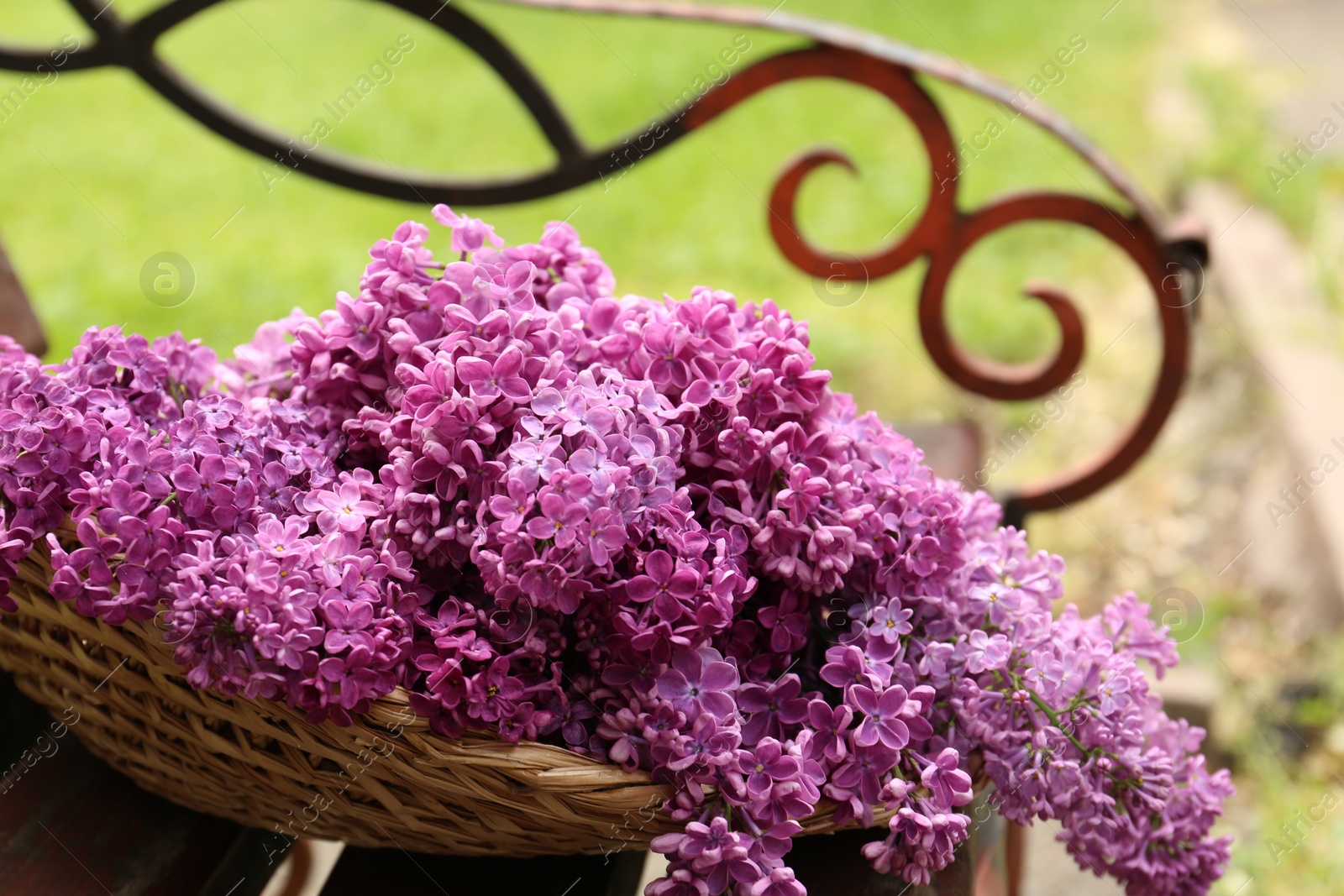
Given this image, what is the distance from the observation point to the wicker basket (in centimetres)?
77

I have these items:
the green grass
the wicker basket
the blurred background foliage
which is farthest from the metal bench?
the green grass

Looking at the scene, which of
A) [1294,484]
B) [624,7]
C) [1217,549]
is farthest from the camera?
[1217,549]

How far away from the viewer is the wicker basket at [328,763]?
774mm

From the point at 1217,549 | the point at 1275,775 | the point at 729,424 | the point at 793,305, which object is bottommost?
Result: the point at 729,424

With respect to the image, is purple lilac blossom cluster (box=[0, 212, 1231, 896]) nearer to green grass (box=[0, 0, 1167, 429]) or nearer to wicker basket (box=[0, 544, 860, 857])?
wicker basket (box=[0, 544, 860, 857])

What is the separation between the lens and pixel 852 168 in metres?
1.65

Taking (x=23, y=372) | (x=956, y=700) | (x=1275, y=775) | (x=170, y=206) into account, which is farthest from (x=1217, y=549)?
(x=170, y=206)

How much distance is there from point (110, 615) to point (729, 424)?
42 cm

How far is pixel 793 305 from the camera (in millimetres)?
3396

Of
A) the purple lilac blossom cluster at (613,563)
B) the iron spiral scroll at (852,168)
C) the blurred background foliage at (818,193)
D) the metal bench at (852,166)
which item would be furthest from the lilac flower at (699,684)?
the blurred background foliage at (818,193)

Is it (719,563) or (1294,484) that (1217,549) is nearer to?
(1294,484)

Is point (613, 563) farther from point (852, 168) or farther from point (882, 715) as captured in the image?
point (852, 168)

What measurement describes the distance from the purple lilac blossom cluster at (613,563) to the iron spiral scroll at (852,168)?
0.72 meters

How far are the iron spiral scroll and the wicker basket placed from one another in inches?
34.5
